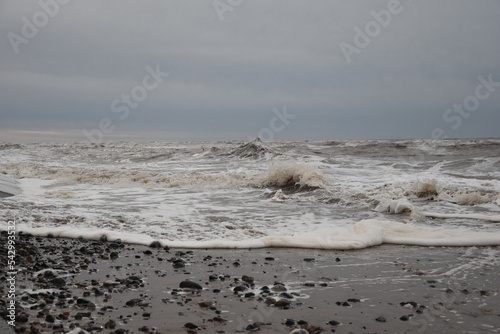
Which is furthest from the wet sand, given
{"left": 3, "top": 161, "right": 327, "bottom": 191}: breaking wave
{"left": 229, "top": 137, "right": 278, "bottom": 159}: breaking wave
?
{"left": 229, "top": 137, "right": 278, "bottom": 159}: breaking wave

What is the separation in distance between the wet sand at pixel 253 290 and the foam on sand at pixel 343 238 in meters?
0.26

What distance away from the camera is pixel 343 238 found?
6508mm

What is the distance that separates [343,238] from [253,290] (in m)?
2.62

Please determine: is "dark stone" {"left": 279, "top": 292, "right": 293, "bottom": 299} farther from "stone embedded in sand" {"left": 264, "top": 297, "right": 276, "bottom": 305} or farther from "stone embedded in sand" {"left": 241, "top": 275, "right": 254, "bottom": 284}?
"stone embedded in sand" {"left": 241, "top": 275, "right": 254, "bottom": 284}

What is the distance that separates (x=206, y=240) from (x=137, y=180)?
9.39 metres

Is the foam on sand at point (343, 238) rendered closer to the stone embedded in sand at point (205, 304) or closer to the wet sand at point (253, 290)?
the wet sand at point (253, 290)

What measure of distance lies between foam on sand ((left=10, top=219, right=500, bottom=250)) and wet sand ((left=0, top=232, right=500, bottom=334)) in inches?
10.3

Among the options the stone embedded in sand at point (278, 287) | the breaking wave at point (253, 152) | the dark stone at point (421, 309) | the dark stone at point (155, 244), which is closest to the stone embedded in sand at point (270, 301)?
the stone embedded in sand at point (278, 287)

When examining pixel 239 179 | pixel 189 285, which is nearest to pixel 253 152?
pixel 239 179

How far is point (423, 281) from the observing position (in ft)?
14.9

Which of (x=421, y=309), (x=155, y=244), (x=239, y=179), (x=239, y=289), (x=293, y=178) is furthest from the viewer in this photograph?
(x=239, y=179)

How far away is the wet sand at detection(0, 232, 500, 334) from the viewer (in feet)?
11.2

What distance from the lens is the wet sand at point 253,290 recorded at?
341cm

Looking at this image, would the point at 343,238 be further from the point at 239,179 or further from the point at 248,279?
the point at 239,179
